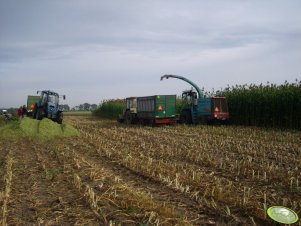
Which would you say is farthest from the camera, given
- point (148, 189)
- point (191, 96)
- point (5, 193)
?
point (191, 96)

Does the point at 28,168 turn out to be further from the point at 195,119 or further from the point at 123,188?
the point at 195,119

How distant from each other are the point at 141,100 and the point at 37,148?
11.2 meters

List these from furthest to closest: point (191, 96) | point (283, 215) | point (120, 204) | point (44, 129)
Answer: point (191, 96) → point (44, 129) → point (120, 204) → point (283, 215)

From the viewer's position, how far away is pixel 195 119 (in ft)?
70.9

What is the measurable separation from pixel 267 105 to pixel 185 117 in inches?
219

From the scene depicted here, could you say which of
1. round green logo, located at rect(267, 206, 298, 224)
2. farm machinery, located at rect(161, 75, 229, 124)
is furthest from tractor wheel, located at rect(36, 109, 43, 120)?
round green logo, located at rect(267, 206, 298, 224)

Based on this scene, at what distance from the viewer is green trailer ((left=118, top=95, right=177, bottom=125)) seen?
66.8 feet

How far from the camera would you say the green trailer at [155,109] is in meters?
20.4

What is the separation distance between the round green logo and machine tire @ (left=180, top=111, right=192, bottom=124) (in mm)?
17831

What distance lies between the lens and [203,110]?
20.8 metres

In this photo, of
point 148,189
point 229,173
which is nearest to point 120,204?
point 148,189

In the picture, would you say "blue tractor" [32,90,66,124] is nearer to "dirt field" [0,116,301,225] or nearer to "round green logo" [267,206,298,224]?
"dirt field" [0,116,301,225]

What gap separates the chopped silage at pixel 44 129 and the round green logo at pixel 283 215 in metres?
12.0

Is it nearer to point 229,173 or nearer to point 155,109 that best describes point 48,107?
point 155,109
